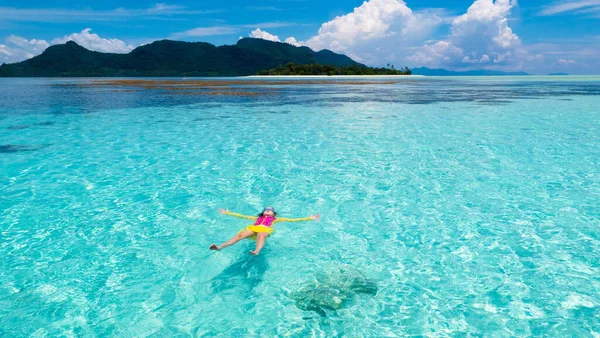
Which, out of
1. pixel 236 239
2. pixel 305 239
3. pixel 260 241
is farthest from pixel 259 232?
pixel 305 239

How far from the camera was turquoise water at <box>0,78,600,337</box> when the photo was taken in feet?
21.3

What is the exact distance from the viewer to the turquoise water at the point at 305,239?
649cm

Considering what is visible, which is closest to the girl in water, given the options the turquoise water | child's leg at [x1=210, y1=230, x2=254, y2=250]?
child's leg at [x1=210, y1=230, x2=254, y2=250]

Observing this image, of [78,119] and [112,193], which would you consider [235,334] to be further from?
[78,119]

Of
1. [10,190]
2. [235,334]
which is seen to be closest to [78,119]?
[10,190]

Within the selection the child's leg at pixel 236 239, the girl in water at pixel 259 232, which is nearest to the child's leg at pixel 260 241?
the girl in water at pixel 259 232

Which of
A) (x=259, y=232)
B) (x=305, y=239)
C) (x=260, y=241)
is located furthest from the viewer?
(x=305, y=239)

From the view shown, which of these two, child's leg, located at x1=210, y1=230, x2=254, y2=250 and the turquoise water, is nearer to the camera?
the turquoise water

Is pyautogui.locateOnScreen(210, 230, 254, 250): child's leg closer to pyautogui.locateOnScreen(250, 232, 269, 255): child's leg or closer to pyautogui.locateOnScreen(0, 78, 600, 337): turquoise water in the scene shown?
pyautogui.locateOnScreen(250, 232, 269, 255): child's leg

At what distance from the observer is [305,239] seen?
31.6 ft

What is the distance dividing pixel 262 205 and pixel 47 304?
6.18 metres

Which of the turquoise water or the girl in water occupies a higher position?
the girl in water

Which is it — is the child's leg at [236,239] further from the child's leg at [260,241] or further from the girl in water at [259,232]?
the child's leg at [260,241]

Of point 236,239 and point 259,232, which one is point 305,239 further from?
point 236,239
